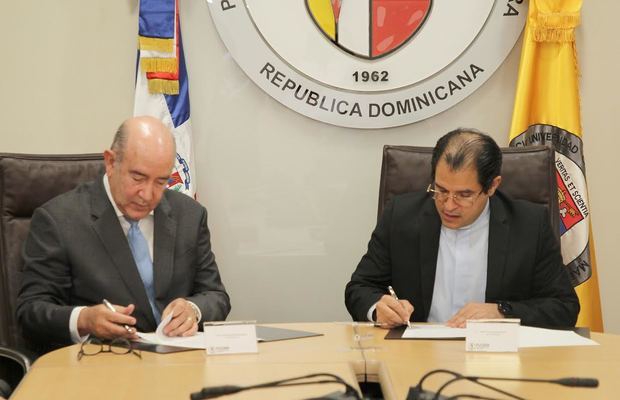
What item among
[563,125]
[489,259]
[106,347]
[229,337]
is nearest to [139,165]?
[106,347]

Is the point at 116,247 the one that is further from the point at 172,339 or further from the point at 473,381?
the point at 473,381

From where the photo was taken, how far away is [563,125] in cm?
400

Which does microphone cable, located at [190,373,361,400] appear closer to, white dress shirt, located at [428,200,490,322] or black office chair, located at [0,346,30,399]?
black office chair, located at [0,346,30,399]

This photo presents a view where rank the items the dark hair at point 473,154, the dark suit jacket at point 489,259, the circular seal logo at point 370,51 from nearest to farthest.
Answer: the dark hair at point 473,154, the dark suit jacket at point 489,259, the circular seal logo at point 370,51

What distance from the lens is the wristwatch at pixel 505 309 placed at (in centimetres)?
294

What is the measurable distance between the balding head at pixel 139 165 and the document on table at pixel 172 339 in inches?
20.6

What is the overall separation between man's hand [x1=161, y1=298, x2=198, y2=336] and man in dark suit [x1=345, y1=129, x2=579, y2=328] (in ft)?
2.22

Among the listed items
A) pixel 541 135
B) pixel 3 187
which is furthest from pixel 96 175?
pixel 541 135

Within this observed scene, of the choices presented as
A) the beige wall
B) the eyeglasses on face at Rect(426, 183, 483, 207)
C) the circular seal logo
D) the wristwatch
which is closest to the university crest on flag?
the circular seal logo

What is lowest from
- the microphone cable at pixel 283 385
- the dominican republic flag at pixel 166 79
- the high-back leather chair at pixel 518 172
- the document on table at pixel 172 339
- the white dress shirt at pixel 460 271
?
the microphone cable at pixel 283 385

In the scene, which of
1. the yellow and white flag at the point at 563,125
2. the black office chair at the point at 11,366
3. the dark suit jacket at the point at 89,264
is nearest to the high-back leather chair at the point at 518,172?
the yellow and white flag at the point at 563,125

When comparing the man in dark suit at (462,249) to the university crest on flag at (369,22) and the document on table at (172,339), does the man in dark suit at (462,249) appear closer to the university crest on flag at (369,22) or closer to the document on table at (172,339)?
the document on table at (172,339)

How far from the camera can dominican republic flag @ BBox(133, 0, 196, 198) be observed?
13.0 ft

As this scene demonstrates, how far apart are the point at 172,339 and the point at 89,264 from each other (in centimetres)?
54
